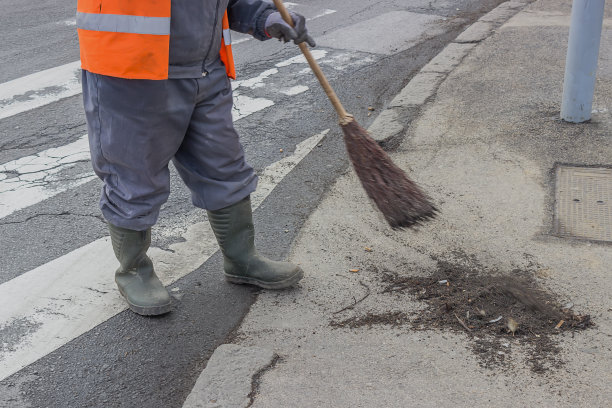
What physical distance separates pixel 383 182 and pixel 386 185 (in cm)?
2

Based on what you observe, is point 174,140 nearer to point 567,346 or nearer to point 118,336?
point 118,336

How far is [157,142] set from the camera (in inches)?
107

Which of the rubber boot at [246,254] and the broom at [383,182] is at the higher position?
the broom at [383,182]

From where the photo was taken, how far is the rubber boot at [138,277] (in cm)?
294

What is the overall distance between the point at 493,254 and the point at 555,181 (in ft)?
3.18

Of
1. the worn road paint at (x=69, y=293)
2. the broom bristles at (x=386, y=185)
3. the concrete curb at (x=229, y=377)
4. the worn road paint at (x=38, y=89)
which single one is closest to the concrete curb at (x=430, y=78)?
the broom bristles at (x=386, y=185)

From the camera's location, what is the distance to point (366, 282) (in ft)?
10.3

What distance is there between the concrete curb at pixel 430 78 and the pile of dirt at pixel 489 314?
1.77m

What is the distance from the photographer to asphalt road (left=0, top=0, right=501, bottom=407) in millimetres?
2645

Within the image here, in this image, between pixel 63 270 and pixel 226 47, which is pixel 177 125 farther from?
pixel 63 270

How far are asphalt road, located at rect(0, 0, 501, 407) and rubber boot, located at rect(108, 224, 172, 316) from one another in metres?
0.07

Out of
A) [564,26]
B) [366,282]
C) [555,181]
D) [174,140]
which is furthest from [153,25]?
[564,26]

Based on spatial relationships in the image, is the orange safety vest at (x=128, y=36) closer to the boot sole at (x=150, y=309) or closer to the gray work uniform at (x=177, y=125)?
the gray work uniform at (x=177, y=125)

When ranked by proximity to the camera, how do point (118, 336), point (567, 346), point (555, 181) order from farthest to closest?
point (555, 181), point (118, 336), point (567, 346)
